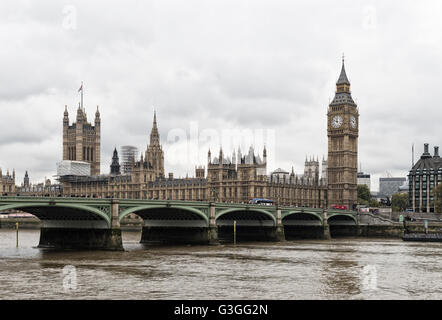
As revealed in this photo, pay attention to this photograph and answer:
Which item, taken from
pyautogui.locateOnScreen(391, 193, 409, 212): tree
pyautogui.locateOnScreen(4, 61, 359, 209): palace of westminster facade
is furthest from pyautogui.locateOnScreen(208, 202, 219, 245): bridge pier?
pyautogui.locateOnScreen(391, 193, 409, 212): tree

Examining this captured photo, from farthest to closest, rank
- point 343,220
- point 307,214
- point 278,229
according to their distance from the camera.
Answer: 1. point 343,220
2. point 307,214
3. point 278,229

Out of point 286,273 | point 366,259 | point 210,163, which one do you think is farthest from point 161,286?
point 210,163

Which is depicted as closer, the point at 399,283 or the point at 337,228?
the point at 399,283

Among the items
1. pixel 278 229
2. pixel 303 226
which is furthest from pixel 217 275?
pixel 303 226

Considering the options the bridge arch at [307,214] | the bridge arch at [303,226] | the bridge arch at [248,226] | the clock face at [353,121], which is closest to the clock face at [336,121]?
the clock face at [353,121]

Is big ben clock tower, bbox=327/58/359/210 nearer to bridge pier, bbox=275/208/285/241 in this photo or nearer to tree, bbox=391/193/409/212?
tree, bbox=391/193/409/212

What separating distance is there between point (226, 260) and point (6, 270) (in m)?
17.9

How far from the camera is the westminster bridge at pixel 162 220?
62000 millimetres

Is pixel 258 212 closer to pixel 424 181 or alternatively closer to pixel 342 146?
pixel 342 146

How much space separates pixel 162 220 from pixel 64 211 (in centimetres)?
1841

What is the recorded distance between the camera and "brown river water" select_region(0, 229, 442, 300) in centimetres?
3659

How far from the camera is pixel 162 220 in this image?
263 feet
